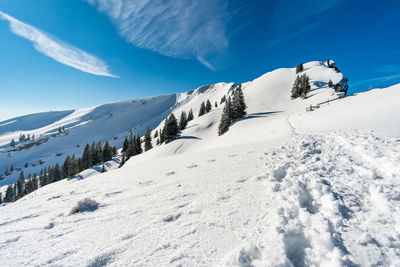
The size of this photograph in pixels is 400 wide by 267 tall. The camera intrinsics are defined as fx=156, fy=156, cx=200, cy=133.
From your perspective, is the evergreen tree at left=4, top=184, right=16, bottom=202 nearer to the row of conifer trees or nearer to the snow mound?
the row of conifer trees

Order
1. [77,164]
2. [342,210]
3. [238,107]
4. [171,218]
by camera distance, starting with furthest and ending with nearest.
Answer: [77,164]
[238,107]
[171,218]
[342,210]

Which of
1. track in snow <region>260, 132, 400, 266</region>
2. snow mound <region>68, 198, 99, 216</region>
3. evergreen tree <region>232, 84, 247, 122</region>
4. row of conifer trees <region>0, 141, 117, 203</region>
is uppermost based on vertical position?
evergreen tree <region>232, 84, 247, 122</region>

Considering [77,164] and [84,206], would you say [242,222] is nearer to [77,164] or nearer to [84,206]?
[84,206]

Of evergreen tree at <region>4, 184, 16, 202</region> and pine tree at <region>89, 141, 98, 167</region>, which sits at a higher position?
pine tree at <region>89, 141, 98, 167</region>

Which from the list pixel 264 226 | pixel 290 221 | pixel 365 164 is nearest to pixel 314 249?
pixel 290 221

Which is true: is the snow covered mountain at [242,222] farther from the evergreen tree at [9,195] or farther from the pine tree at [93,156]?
the evergreen tree at [9,195]

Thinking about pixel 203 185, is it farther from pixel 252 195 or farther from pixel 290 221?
pixel 290 221

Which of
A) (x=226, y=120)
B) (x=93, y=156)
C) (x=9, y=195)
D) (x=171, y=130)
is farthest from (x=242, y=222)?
(x=9, y=195)

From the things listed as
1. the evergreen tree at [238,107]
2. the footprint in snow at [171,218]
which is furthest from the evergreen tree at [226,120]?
the footprint in snow at [171,218]

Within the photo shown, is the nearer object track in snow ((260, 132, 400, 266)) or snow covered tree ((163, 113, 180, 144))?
track in snow ((260, 132, 400, 266))

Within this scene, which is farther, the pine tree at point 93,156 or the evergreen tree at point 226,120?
the pine tree at point 93,156

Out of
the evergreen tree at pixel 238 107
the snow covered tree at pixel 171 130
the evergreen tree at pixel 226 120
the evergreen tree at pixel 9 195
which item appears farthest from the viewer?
the evergreen tree at pixel 9 195

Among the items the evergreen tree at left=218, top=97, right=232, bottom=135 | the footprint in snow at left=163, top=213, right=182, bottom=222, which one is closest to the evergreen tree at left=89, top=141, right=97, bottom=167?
the evergreen tree at left=218, top=97, right=232, bottom=135

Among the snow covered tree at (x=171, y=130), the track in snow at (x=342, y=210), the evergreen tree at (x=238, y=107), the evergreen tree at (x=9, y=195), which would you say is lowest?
the evergreen tree at (x=9, y=195)
